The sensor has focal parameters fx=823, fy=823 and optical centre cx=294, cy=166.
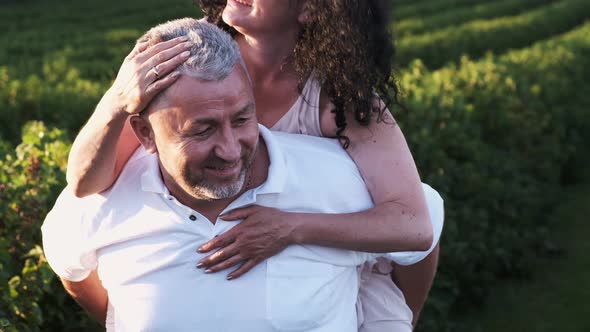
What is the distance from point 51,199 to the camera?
4027 mm

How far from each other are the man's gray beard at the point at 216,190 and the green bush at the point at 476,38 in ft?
34.2

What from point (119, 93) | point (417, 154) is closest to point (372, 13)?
point (119, 93)

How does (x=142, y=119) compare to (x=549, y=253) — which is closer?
(x=142, y=119)

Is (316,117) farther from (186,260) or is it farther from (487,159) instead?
(487,159)

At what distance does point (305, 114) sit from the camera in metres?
3.15

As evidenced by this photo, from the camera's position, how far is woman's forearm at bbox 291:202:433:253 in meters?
2.76

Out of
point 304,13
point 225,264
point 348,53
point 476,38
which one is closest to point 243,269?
point 225,264

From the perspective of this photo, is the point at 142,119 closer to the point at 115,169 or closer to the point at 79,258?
the point at 115,169

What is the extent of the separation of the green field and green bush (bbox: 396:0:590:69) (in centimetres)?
285

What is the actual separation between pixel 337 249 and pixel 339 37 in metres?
0.76

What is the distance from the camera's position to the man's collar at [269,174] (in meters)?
2.70

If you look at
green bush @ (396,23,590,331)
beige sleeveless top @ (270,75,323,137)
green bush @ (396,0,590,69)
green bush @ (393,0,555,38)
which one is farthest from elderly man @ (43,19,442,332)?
green bush @ (393,0,555,38)

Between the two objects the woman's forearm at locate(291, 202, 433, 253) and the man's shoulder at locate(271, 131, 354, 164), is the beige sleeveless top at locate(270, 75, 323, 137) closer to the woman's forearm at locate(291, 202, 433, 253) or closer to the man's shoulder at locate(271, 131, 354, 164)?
the man's shoulder at locate(271, 131, 354, 164)

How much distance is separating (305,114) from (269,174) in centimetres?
46
